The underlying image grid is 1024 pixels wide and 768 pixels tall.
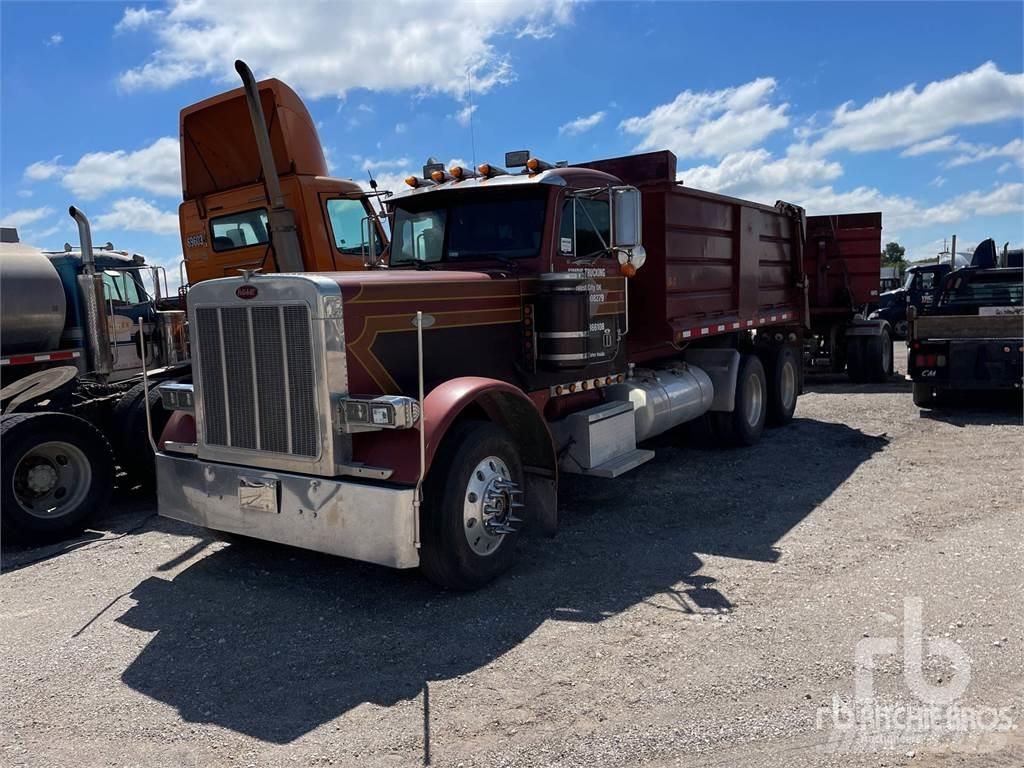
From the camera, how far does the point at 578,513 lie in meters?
6.84

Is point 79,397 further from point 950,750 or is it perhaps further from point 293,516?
point 950,750

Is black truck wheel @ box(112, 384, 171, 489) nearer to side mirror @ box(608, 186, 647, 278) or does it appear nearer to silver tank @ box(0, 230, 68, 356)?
silver tank @ box(0, 230, 68, 356)

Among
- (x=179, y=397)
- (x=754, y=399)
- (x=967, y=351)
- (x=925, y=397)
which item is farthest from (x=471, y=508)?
(x=925, y=397)

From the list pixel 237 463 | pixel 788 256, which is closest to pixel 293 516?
pixel 237 463

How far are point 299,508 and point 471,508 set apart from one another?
1029 millimetres

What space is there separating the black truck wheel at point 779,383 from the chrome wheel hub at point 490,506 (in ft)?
21.1

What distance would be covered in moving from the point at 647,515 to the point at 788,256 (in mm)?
6286

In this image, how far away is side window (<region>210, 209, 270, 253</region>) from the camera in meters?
8.73

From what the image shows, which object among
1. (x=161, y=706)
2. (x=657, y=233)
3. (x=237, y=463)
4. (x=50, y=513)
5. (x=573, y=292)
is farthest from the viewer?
(x=657, y=233)

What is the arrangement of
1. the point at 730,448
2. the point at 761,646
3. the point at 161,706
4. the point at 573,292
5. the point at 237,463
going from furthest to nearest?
the point at 730,448 < the point at 573,292 < the point at 237,463 < the point at 761,646 < the point at 161,706

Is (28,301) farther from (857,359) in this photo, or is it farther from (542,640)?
(857,359)

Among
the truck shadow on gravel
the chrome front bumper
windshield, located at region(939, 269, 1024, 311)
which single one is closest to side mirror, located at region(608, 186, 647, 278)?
the truck shadow on gravel

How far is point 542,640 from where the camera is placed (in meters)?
4.40

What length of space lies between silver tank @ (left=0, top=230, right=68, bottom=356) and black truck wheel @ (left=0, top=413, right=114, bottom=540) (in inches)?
82.5
